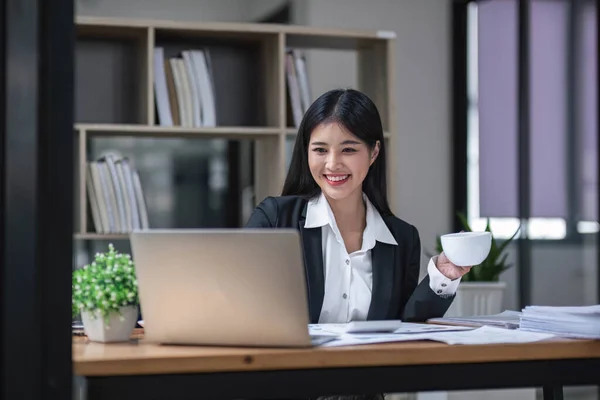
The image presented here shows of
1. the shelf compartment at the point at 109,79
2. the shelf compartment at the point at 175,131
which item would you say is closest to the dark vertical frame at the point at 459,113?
the shelf compartment at the point at 175,131

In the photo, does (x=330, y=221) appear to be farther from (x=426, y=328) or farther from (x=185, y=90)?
(x=185, y=90)

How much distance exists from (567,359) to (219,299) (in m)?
0.57

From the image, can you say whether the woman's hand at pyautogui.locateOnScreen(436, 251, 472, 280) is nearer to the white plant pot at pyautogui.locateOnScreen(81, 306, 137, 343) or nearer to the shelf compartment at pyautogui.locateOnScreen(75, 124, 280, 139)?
the white plant pot at pyautogui.locateOnScreen(81, 306, 137, 343)

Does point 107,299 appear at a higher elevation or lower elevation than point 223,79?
lower

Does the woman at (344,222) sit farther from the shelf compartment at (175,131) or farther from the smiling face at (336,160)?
the shelf compartment at (175,131)

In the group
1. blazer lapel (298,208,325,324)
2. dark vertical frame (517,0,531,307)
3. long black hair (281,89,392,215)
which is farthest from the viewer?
dark vertical frame (517,0,531,307)

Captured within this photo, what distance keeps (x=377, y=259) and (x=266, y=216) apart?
286 mm

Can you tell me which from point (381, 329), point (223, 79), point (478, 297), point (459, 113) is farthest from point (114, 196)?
point (381, 329)

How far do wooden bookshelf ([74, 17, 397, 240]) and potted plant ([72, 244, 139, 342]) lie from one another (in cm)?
220

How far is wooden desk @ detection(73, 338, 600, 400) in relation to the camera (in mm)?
1380

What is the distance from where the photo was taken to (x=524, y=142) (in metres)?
4.94

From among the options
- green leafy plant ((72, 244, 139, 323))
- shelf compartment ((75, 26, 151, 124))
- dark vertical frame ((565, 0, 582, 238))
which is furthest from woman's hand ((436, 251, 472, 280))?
dark vertical frame ((565, 0, 582, 238))

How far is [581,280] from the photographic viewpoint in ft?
18.5

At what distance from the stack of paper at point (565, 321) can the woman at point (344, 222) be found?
1.76ft
